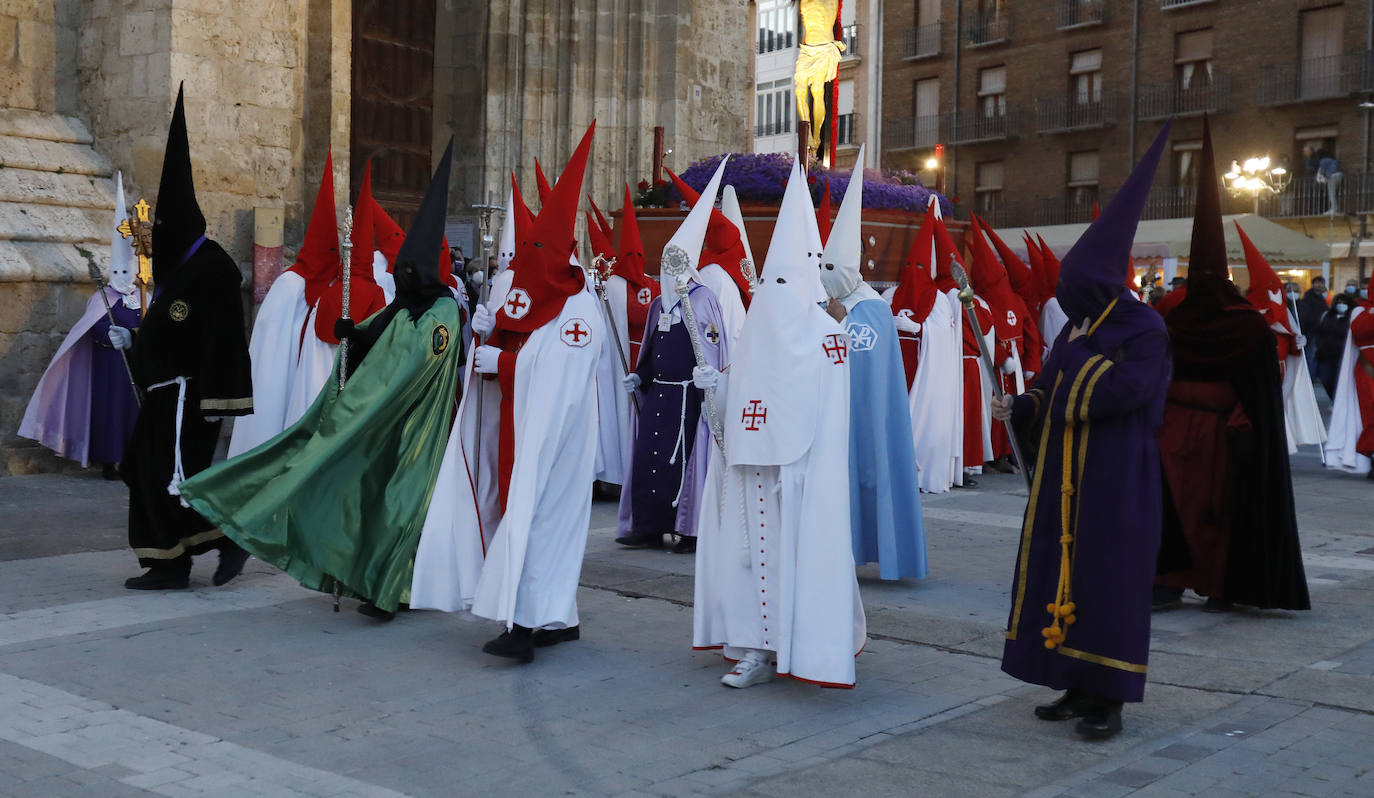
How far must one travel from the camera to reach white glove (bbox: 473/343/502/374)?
646cm

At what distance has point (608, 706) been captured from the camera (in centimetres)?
553

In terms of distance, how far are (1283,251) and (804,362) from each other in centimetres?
2101

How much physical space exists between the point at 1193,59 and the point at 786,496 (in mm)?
38426

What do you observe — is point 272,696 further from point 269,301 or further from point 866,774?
point 269,301

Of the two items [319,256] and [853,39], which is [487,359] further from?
[853,39]

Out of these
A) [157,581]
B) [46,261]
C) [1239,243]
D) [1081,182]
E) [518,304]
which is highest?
[1081,182]

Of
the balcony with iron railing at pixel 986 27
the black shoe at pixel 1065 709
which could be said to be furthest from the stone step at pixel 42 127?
the balcony with iron railing at pixel 986 27

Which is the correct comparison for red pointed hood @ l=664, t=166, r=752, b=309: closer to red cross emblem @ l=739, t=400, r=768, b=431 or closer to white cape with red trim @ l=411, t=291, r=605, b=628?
white cape with red trim @ l=411, t=291, r=605, b=628

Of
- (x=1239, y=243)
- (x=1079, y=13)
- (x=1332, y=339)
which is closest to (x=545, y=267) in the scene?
(x=1332, y=339)

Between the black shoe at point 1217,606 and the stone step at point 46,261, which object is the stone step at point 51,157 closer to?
the stone step at point 46,261

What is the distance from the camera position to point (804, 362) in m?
5.82

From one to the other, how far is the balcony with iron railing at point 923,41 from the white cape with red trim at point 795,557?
4243 cm

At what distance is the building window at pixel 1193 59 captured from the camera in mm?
40125

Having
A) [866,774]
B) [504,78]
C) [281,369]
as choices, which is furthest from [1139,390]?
[504,78]
